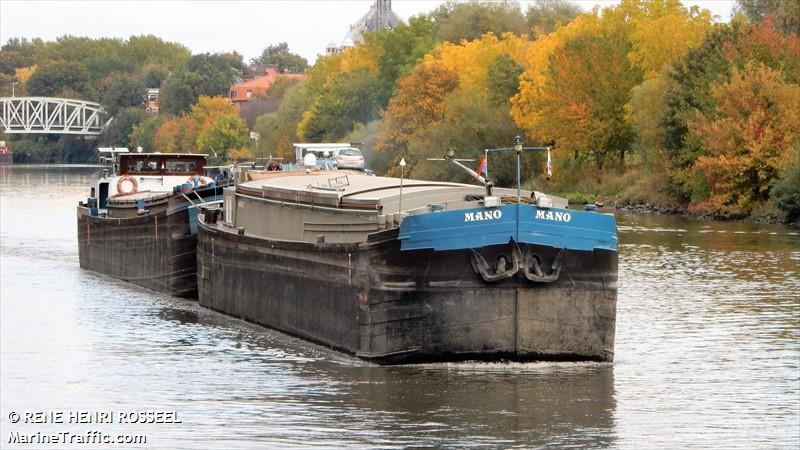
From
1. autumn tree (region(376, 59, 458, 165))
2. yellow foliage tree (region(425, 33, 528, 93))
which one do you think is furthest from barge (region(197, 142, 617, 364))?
autumn tree (region(376, 59, 458, 165))

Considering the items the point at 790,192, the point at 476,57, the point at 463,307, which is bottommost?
the point at 463,307

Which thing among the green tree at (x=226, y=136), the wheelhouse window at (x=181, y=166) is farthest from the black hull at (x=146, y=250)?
the green tree at (x=226, y=136)

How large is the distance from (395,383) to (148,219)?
1738 centimetres

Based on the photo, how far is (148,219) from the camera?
42.4 metres

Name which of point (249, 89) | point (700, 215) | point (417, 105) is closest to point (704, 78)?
point (700, 215)

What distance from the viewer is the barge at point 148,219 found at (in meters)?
40.5

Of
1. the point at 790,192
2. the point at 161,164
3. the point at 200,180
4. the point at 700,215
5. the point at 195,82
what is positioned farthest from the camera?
the point at 195,82

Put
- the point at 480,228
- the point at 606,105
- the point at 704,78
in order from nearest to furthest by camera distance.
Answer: the point at 480,228 → the point at 704,78 → the point at 606,105

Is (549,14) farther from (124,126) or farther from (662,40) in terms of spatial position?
(124,126)

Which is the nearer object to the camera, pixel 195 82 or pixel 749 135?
pixel 749 135

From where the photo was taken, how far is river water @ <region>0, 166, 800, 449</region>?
24.0 m

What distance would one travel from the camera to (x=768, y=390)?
27.3 metres

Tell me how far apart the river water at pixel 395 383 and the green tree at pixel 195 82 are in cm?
14062

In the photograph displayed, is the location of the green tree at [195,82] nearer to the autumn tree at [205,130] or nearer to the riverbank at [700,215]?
the autumn tree at [205,130]
